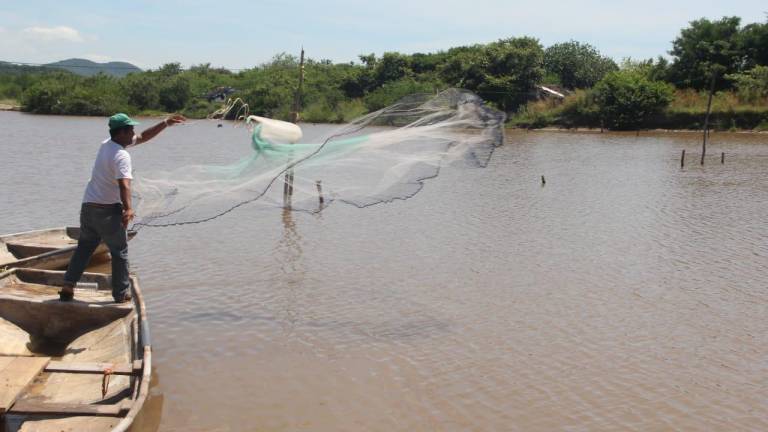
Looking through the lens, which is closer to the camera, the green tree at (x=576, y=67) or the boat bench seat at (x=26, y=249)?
the boat bench seat at (x=26, y=249)

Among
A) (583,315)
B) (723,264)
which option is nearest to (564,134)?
(723,264)

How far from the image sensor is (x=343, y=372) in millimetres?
6223

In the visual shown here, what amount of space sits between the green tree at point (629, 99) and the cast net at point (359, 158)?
3690 cm

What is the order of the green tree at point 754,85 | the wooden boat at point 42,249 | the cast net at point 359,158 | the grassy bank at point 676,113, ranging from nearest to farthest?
the cast net at point 359,158, the wooden boat at point 42,249, the grassy bank at point 676,113, the green tree at point 754,85

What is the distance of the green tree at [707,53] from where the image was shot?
42344mm

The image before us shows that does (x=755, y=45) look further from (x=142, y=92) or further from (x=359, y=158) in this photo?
(x=142, y=92)

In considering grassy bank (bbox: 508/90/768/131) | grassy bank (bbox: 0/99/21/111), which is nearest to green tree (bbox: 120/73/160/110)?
grassy bank (bbox: 0/99/21/111)

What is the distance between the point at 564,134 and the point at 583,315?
3469 cm

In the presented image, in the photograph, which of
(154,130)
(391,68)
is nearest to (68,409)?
(154,130)

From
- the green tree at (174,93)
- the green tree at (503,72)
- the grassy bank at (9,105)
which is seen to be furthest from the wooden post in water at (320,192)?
the grassy bank at (9,105)

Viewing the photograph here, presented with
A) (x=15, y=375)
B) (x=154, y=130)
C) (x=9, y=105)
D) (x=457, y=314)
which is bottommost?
(x=457, y=314)

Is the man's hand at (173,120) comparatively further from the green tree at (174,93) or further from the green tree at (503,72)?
the green tree at (174,93)

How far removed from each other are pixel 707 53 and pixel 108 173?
44.2 metres

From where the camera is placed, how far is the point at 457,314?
7.93m
